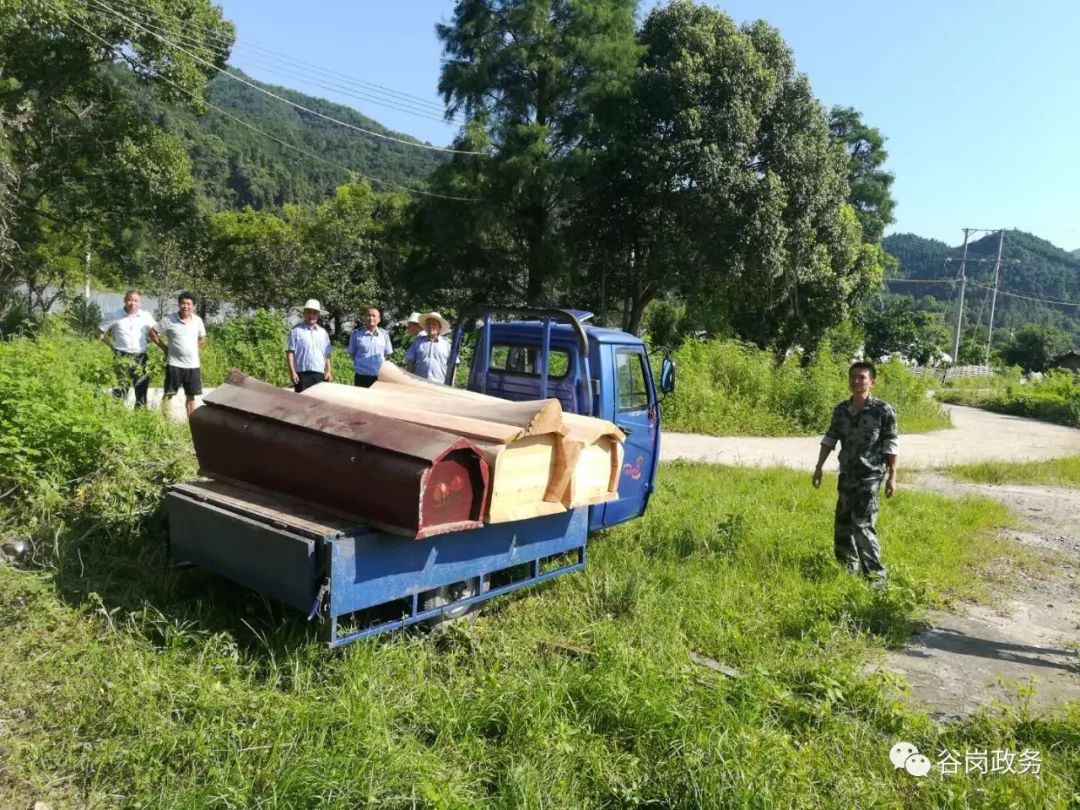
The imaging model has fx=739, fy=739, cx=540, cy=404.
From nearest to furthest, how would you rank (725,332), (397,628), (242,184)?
(397,628) < (725,332) < (242,184)

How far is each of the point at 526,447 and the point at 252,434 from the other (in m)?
1.51

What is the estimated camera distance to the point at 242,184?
55.8 metres

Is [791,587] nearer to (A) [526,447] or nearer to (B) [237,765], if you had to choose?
(A) [526,447]

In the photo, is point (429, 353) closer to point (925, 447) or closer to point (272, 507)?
point (272, 507)

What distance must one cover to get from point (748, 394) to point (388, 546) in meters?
14.5

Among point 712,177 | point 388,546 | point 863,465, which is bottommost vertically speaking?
point 388,546

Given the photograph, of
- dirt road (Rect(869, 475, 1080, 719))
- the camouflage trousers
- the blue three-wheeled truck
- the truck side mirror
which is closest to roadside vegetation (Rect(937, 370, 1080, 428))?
dirt road (Rect(869, 475, 1080, 719))

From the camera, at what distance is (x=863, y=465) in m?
5.57

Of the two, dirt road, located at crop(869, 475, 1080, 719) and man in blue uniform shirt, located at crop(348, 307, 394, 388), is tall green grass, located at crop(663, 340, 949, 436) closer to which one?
man in blue uniform shirt, located at crop(348, 307, 394, 388)

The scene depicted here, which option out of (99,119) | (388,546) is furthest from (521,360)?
(99,119)

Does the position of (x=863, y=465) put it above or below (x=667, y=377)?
below

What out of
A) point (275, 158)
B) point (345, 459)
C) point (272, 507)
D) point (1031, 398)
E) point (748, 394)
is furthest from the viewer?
point (275, 158)

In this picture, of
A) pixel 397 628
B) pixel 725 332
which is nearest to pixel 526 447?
pixel 397 628

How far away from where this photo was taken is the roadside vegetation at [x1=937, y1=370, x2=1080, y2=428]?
79.4 feet
